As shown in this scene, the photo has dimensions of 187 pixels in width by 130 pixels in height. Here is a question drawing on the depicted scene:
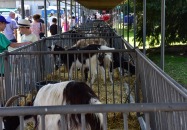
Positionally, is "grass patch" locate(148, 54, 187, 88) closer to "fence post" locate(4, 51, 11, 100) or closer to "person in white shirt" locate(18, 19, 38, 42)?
"person in white shirt" locate(18, 19, 38, 42)

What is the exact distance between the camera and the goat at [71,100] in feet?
10.8

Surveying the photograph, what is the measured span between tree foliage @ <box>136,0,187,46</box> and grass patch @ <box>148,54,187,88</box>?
0.91 m

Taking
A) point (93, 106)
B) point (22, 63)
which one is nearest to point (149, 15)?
point (22, 63)

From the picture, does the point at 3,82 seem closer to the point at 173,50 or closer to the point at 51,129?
the point at 51,129

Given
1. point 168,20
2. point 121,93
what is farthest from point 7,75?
point 168,20

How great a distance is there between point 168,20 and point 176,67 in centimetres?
385

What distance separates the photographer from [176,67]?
1383cm

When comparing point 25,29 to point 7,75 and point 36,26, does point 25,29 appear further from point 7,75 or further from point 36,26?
point 36,26

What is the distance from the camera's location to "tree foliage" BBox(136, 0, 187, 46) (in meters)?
16.1

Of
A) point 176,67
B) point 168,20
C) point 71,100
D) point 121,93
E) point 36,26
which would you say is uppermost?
point 168,20

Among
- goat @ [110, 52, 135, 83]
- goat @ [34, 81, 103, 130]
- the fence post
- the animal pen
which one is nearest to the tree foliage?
the animal pen

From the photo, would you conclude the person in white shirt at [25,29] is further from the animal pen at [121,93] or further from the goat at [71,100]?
the goat at [71,100]

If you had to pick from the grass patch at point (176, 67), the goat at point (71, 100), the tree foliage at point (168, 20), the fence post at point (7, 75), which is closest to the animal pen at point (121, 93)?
the fence post at point (7, 75)

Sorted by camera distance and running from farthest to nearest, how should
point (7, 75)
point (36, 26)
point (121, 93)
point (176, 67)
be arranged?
point (176, 67) → point (36, 26) → point (121, 93) → point (7, 75)
